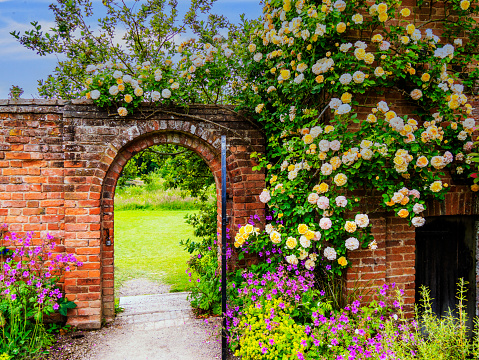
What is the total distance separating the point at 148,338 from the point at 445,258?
399cm

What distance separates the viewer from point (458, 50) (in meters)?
3.93

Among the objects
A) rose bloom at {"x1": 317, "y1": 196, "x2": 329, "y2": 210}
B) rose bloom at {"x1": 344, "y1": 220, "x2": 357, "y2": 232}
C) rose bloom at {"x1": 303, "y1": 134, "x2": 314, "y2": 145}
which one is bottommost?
rose bloom at {"x1": 344, "y1": 220, "x2": 357, "y2": 232}

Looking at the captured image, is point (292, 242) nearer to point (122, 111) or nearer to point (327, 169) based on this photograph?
point (327, 169)

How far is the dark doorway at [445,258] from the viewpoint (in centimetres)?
411

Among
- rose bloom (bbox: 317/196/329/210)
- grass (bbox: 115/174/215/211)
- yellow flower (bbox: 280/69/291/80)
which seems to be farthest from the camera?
grass (bbox: 115/174/215/211)

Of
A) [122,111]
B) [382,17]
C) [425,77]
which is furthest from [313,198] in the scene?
[122,111]

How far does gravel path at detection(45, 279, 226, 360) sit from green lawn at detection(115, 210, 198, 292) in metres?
1.70

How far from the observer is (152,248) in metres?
9.43

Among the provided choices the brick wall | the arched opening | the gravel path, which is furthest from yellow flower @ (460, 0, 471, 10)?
the gravel path

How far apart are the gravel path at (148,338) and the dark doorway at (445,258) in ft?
9.20

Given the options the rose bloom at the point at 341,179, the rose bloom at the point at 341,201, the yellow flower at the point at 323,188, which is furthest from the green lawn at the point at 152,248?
the rose bloom at the point at 341,179

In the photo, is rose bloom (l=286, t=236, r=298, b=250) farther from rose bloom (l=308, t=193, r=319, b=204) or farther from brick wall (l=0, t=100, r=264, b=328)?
brick wall (l=0, t=100, r=264, b=328)

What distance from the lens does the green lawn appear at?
24.1 feet

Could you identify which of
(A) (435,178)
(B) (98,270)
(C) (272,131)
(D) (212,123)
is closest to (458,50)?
(A) (435,178)
